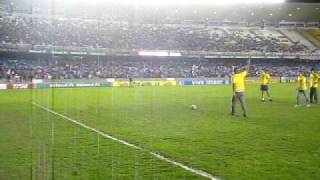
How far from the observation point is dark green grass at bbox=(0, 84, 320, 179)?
9.21 meters

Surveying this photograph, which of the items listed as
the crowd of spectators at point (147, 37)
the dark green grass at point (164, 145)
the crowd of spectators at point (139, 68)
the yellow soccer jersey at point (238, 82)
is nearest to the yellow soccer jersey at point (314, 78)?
the dark green grass at point (164, 145)

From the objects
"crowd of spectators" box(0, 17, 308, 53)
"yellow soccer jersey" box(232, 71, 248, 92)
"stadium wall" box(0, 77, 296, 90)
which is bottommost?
"stadium wall" box(0, 77, 296, 90)

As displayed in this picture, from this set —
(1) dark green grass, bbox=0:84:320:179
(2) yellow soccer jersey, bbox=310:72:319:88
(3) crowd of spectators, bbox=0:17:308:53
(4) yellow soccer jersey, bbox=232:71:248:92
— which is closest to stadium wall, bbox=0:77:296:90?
(3) crowd of spectators, bbox=0:17:308:53

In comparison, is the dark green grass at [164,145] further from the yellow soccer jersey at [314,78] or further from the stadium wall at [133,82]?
the stadium wall at [133,82]

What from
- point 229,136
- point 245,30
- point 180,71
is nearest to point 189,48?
point 180,71

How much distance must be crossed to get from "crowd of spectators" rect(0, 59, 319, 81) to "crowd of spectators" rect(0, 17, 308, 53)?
214cm

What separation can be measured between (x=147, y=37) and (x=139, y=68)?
262 inches

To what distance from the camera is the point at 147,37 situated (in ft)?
215

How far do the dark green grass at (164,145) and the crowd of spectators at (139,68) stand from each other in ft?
89.6

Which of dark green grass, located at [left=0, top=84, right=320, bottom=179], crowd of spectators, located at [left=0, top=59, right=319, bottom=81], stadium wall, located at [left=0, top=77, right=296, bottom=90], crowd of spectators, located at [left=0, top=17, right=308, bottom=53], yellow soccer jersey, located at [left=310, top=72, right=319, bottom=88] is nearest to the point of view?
dark green grass, located at [left=0, top=84, right=320, bottom=179]

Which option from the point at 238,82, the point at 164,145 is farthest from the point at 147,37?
the point at 164,145

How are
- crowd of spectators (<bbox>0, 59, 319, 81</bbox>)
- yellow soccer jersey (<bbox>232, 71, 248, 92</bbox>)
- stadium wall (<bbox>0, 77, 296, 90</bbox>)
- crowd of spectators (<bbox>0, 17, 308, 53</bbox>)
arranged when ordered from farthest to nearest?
crowd of spectators (<bbox>0, 17, 308, 53</bbox>)
crowd of spectators (<bbox>0, 59, 319, 81</bbox>)
stadium wall (<bbox>0, 77, 296, 90</bbox>)
yellow soccer jersey (<bbox>232, 71, 248, 92</bbox>)

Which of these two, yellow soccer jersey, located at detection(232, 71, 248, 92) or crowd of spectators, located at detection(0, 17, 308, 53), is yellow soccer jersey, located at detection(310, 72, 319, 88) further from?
crowd of spectators, located at detection(0, 17, 308, 53)

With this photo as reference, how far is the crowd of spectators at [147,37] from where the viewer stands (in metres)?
51.9
